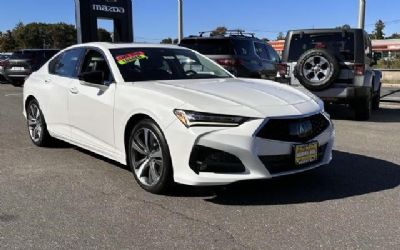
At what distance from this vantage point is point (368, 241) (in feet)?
12.8

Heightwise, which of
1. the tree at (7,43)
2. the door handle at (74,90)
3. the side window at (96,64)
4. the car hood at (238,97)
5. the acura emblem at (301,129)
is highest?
the side window at (96,64)

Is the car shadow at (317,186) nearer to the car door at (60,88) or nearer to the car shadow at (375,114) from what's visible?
the car door at (60,88)

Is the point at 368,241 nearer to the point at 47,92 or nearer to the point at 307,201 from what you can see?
the point at 307,201

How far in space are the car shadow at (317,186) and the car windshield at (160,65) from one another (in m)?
1.53

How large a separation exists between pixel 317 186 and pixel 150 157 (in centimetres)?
170

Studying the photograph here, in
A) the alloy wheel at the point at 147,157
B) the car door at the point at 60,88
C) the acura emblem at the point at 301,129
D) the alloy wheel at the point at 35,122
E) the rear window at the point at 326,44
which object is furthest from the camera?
the rear window at the point at 326,44

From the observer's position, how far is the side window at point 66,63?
6691 mm

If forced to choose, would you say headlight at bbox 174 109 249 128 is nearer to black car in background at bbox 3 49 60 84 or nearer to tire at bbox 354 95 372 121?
tire at bbox 354 95 372 121

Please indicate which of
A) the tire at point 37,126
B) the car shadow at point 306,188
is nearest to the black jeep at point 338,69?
the car shadow at point 306,188

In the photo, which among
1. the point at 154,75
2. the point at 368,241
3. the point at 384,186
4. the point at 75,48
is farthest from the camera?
the point at 75,48

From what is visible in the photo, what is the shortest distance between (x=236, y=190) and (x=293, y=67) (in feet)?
19.5

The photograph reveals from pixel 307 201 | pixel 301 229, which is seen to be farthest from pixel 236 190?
pixel 301 229

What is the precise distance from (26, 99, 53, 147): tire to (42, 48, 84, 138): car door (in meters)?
0.20

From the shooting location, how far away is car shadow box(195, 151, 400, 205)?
4902 millimetres
